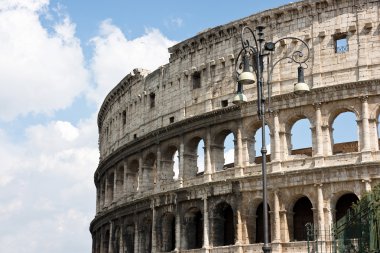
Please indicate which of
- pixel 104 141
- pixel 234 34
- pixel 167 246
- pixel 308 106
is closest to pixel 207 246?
pixel 167 246

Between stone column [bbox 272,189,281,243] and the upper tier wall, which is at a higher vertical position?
the upper tier wall

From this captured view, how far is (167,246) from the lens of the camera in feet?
106

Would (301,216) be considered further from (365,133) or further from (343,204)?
(365,133)

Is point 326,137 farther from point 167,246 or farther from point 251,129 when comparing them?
point 167,246

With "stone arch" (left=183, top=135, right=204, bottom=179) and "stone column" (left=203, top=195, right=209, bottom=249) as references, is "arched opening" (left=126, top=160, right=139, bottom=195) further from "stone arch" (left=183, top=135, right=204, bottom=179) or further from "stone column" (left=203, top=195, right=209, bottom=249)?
"stone column" (left=203, top=195, right=209, bottom=249)

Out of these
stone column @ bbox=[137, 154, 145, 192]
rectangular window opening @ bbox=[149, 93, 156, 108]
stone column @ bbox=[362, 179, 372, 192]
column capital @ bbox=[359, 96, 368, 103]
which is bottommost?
stone column @ bbox=[362, 179, 372, 192]

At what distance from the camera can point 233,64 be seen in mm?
30594

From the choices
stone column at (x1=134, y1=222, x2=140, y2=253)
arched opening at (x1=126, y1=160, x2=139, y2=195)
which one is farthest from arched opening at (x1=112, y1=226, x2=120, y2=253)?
stone column at (x1=134, y1=222, x2=140, y2=253)

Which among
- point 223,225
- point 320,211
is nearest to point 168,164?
point 223,225

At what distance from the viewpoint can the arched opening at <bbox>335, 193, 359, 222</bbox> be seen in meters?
27.0

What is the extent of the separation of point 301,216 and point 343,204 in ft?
6.37

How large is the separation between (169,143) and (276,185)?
7137mm

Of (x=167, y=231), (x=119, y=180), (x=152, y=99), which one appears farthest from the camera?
(x=119, y=180)

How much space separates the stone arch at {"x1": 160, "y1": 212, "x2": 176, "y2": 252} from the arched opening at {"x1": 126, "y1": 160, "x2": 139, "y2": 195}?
14.9 ft
